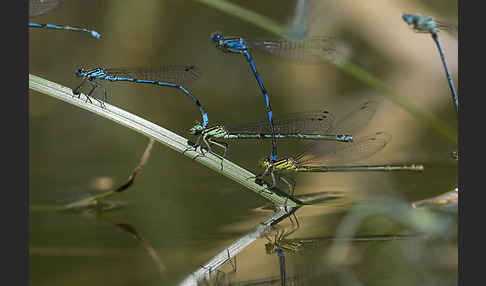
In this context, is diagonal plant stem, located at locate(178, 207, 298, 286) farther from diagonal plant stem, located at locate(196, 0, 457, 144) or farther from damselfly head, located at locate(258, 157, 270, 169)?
diagonal plant stem, located at locate(196, 0, 457, 144)

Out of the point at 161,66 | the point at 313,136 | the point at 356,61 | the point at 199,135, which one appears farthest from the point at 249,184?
the point at 356,61

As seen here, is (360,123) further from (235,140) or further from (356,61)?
(235,140)

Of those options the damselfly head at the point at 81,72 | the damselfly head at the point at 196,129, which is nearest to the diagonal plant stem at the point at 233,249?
the damselfly head at the point at 196,129

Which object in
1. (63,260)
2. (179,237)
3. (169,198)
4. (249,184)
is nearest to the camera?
(63,260)

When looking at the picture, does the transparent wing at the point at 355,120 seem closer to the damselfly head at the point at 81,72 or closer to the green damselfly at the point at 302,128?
the green damselfly at the point at 302,128

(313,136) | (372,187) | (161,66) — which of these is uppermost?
(161,66)

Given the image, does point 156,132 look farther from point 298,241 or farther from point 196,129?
point 298,241

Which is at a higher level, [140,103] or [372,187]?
[140,103]
